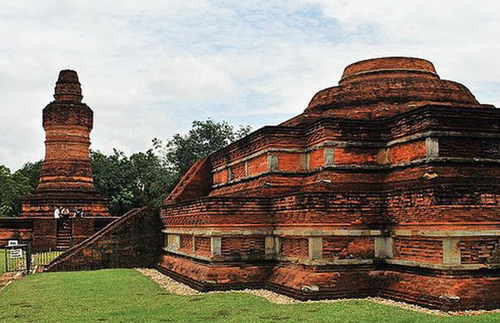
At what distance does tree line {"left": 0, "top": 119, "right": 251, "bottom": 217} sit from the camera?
42531mm

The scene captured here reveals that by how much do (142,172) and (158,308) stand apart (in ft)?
123

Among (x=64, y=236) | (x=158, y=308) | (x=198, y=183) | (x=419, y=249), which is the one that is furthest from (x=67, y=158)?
(x=419, y=249)

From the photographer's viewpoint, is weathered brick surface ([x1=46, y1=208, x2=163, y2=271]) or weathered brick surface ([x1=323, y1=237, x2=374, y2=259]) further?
weathered brick surface ([x1=46, y1=208, x2=163, y2=271])

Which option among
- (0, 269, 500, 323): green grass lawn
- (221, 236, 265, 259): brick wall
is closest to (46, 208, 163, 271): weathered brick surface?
(0, 269, 500, 323): green grass lawn

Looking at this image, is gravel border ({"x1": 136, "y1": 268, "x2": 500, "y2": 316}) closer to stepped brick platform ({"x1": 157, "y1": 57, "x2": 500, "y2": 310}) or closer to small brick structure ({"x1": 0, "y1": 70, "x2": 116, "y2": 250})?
stepped brick platform ({"x1": 157, "y1": 57, "x2": 500, "y2": 310})

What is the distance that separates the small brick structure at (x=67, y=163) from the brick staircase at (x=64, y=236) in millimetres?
46

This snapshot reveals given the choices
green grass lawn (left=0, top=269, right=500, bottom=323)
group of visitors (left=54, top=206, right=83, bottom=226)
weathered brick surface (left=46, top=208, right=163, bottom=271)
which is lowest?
green grass lawn (left=0, top=269, right=500, bottom=323)

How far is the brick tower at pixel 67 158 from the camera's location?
29703mm

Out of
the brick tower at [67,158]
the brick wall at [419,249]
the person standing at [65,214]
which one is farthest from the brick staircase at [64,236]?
the brick wall at [419,249]

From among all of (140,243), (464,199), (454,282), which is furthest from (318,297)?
(140,243)

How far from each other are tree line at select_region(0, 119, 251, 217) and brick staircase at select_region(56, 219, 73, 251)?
1152cm

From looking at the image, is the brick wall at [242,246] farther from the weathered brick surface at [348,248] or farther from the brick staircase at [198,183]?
the brick staircase at [198,183]

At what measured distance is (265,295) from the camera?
12.6m

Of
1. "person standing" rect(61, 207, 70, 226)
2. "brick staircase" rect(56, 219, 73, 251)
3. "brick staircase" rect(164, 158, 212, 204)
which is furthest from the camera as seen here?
"person standing" rect(61, 207, 70, 226)
